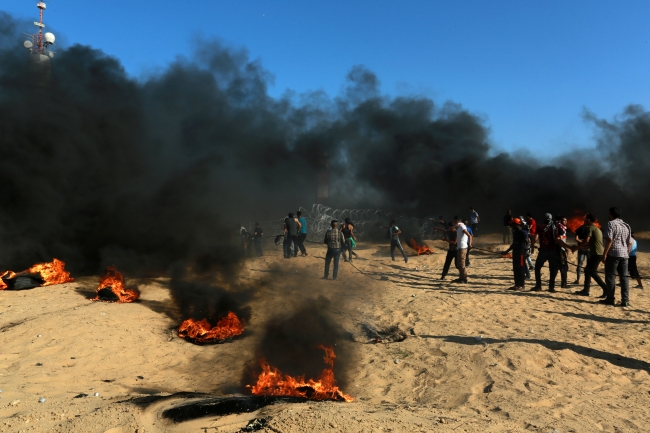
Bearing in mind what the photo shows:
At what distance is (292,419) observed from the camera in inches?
134

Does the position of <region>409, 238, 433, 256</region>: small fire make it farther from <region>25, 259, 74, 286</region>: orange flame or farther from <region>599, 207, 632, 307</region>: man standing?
<region>25, 259, 74, 286</region>: orange flame

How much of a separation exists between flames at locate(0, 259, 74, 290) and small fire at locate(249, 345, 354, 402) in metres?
7.63

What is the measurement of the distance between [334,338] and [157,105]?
47.5 ft

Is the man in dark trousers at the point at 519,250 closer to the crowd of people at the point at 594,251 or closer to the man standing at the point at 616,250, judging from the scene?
the crowd of people at the point at 594,251

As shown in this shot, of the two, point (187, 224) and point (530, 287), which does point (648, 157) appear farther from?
point (187, 224)

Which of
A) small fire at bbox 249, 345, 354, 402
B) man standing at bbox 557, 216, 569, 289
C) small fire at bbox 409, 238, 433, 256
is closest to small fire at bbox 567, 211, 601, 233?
small fire at bbox 409, 238, 433, 256

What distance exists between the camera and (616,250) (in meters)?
7.35

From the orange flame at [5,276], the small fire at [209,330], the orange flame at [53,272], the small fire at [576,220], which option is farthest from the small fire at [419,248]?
the orange flame at [5,276]

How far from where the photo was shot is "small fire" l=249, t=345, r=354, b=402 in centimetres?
471

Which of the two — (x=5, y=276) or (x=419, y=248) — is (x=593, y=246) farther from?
(x=5, y=276)

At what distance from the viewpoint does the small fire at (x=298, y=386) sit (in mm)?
4707

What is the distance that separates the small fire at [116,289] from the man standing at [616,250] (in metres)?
9.36

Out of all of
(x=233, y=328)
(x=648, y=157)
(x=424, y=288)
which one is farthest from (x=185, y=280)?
(x=648, y=157)

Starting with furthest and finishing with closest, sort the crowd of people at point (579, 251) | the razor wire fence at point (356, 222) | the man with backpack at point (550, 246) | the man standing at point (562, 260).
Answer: the razor wire fence at point (356, 222), the man standing at point (562, 260), the man with backpack at point (550, 246), the crowd of people at point (579, 251)
